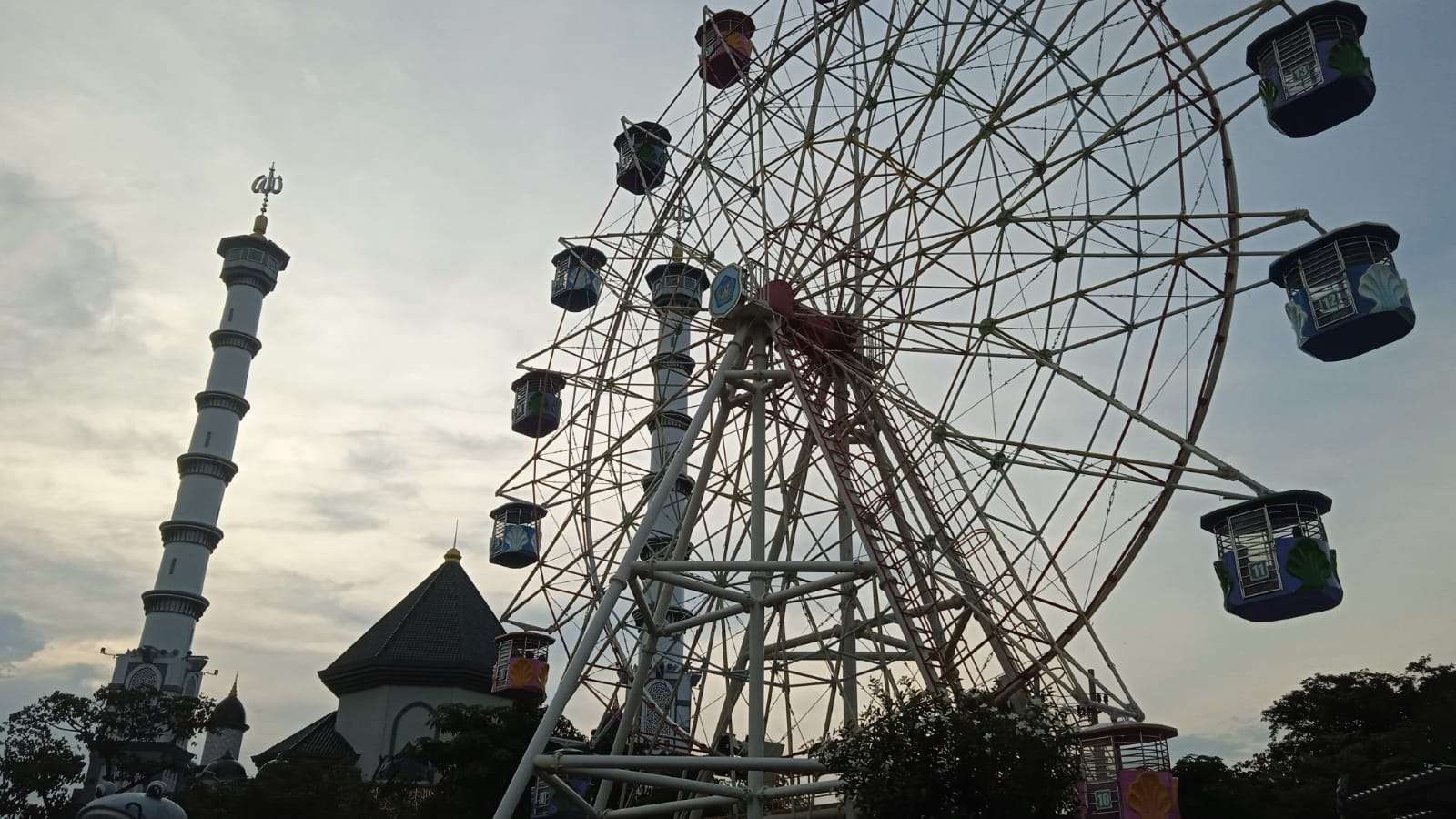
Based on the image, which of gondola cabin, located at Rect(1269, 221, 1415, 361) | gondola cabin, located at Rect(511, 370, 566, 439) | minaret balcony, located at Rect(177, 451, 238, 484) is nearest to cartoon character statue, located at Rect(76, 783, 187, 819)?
gondola cabin, located at Rect(511, 370, 566, 439)

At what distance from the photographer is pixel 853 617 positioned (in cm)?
2127

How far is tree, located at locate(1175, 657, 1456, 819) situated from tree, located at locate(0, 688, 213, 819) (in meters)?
33.9

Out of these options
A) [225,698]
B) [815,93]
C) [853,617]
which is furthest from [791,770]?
[225,698]

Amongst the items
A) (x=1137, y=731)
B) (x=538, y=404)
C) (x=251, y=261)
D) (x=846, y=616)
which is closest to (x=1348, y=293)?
(x=1137, y=731)

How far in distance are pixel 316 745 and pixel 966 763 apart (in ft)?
151

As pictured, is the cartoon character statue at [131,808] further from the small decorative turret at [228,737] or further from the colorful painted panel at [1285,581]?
the small decorative turret at [228,737]

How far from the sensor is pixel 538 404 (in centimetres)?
2852

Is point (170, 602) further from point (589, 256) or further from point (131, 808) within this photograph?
point (131, 808)

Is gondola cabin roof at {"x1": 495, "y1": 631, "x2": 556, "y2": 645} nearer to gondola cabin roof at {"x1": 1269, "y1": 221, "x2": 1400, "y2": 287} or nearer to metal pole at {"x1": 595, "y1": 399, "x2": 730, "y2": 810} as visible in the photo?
metal pole at {"x1": 595, "y1": 399, "x2": 730, "y2": 810}

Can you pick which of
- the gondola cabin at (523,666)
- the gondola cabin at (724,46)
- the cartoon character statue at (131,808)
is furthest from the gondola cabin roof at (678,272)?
the cartoon character statue at (131,808)

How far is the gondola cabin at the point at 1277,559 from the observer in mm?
16109

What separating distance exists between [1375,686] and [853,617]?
114 feet

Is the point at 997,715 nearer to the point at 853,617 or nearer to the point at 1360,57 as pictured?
the point at 853,617

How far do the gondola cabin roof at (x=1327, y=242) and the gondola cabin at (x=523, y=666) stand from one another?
1530 cm
